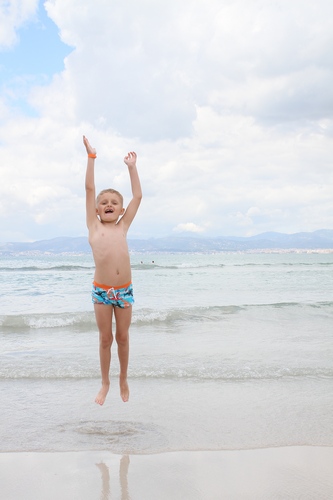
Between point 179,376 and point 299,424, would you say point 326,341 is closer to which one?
point 179,376

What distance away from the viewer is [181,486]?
4090mm

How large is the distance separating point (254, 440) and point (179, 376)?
2.89 metres

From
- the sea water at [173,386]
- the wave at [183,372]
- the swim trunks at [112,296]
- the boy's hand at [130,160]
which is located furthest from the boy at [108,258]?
the wave at [183,372]

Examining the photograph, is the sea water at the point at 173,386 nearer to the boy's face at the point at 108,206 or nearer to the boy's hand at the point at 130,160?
the boy's face at the point at 108,206

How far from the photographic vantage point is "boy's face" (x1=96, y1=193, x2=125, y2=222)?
5219mm

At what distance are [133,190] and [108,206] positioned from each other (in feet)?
1.47

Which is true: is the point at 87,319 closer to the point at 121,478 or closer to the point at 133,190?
the point at 133,190

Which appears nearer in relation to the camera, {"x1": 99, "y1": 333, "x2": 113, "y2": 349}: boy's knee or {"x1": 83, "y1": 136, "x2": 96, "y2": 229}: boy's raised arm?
{"x1": 83, "y1": 136, "x2": 96, "y2": 229}: boy's raised arm

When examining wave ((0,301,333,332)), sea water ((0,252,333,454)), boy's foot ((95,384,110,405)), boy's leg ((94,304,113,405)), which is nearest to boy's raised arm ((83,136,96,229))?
boy's leg ((94,304,113,405))

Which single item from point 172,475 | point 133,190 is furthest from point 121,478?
point 133,190

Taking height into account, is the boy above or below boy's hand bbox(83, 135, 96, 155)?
below

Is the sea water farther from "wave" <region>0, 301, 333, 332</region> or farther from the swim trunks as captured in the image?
the swim trunks

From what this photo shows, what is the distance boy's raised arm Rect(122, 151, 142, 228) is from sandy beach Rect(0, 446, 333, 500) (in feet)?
7.76

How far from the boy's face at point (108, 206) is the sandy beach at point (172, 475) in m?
2.32
